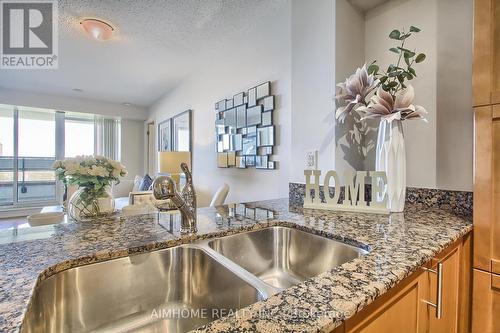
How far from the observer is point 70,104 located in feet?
16.6

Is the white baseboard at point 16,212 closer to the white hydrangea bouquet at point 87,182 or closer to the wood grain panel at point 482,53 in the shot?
the white hydrangea bouquet at point 87,182

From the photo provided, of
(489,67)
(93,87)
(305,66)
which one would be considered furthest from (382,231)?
(93,87)

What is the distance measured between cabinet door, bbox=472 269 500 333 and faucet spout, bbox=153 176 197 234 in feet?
3.65

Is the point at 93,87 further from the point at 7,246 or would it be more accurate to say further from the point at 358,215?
the point at 358,215

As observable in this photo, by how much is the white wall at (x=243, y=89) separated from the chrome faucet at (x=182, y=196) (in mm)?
1126

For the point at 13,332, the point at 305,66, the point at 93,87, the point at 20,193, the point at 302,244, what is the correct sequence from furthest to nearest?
the point at 20,193 < the point at 93,87 < the point at 305,66 < the point at 302,244 < the point at 13,332

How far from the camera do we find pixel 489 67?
0.91 m

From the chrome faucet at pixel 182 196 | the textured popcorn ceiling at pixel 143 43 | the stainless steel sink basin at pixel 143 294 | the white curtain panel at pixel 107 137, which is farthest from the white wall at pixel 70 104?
the stainless steel sink basin at pixel 143 294

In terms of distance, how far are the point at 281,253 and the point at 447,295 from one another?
625mm

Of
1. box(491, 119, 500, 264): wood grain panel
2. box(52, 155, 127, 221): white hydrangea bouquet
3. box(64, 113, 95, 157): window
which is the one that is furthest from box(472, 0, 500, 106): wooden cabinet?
box(64, 113, 95, 157): window

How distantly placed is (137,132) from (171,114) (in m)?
2.06

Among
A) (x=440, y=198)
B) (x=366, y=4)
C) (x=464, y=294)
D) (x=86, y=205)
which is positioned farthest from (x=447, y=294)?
(x=86, y=205)

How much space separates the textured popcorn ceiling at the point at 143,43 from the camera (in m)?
2.05

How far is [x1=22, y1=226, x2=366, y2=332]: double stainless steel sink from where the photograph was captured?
0.65 metres
